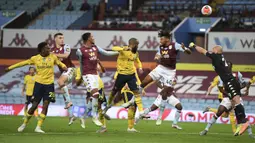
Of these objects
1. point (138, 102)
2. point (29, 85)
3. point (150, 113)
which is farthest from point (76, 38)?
point (138, 102)

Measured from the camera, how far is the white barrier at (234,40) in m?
37.2

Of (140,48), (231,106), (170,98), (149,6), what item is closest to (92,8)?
(149,6)

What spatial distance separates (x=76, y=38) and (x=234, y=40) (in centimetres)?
892

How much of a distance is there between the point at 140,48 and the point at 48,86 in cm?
1925

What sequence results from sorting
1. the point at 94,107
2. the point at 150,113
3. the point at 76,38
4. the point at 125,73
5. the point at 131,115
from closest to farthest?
the point at 94,107, the point at 131,115, the point at 125,73, the point at 150,113, the point at 76,38

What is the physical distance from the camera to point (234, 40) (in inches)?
1479

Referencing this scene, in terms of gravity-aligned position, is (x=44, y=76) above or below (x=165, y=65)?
above

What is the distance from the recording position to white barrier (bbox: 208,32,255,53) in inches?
1463

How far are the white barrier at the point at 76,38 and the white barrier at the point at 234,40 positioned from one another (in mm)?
3195

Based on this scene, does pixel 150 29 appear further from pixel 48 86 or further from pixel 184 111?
pixel 48 86

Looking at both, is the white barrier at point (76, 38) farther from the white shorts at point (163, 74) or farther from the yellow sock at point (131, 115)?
the yellow sock at point (131, 115)

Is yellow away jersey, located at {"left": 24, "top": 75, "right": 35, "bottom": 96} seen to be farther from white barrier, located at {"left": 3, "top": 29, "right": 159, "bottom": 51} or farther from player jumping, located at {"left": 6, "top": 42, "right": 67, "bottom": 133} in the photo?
player jumping, located at {"left": 6, "top": 42, "right": 67, "bottom": 133}

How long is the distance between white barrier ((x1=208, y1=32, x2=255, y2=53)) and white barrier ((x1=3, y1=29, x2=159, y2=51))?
3195 millimetres

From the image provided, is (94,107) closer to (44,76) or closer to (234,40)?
(44,76)
